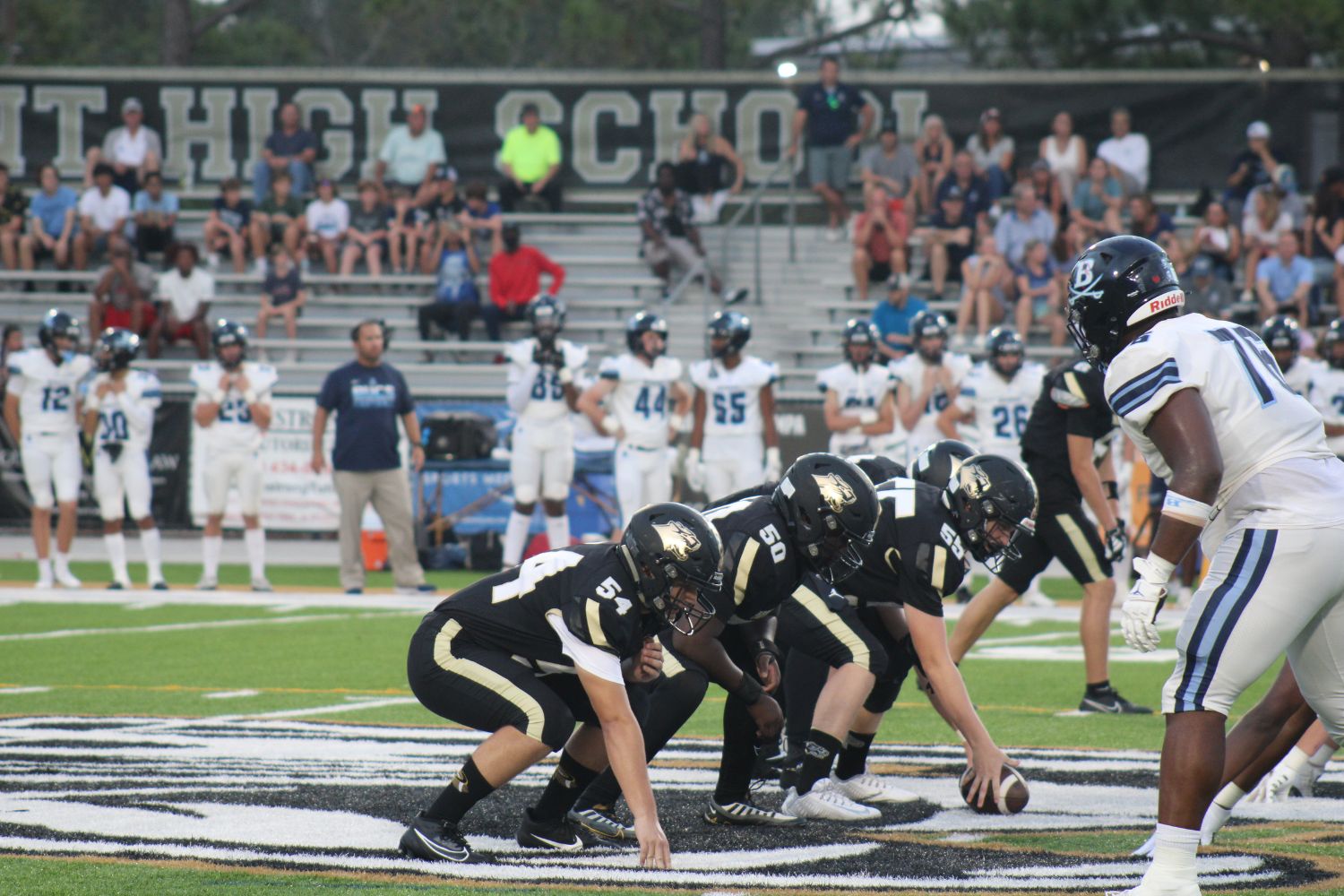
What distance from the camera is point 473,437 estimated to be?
16078 millimetres

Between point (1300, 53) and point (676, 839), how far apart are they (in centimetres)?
2076

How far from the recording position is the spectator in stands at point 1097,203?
719 inches

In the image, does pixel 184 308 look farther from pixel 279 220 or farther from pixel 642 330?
pixel 642 330

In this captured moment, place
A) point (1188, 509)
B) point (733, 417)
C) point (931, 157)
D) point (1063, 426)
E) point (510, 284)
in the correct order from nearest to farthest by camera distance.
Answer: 1. point (1188, 509)
2. point (1063, 426)
3. point (733, 417)
4. point (510, 284)
5. point (931, 157)

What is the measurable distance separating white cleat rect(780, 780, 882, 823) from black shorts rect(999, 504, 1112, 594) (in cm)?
263

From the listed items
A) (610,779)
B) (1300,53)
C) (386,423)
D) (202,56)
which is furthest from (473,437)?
(202,56)

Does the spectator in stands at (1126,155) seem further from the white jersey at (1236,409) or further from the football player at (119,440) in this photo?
the white jersey at (1236,409)

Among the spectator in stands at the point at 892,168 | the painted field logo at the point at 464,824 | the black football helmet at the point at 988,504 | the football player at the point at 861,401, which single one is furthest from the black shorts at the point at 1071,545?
the spectator in stands at the point at 892,168

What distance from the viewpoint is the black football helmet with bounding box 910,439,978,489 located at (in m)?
6.19

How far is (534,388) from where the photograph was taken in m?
14.3

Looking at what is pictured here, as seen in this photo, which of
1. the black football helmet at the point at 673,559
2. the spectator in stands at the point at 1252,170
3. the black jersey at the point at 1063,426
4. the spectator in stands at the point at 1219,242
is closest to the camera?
the black football helmet at the point at 673,559

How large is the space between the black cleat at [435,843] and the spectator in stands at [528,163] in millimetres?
16784

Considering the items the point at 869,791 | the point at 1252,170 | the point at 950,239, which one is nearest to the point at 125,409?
the point at 950,239

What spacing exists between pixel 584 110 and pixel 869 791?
55.6 ft
